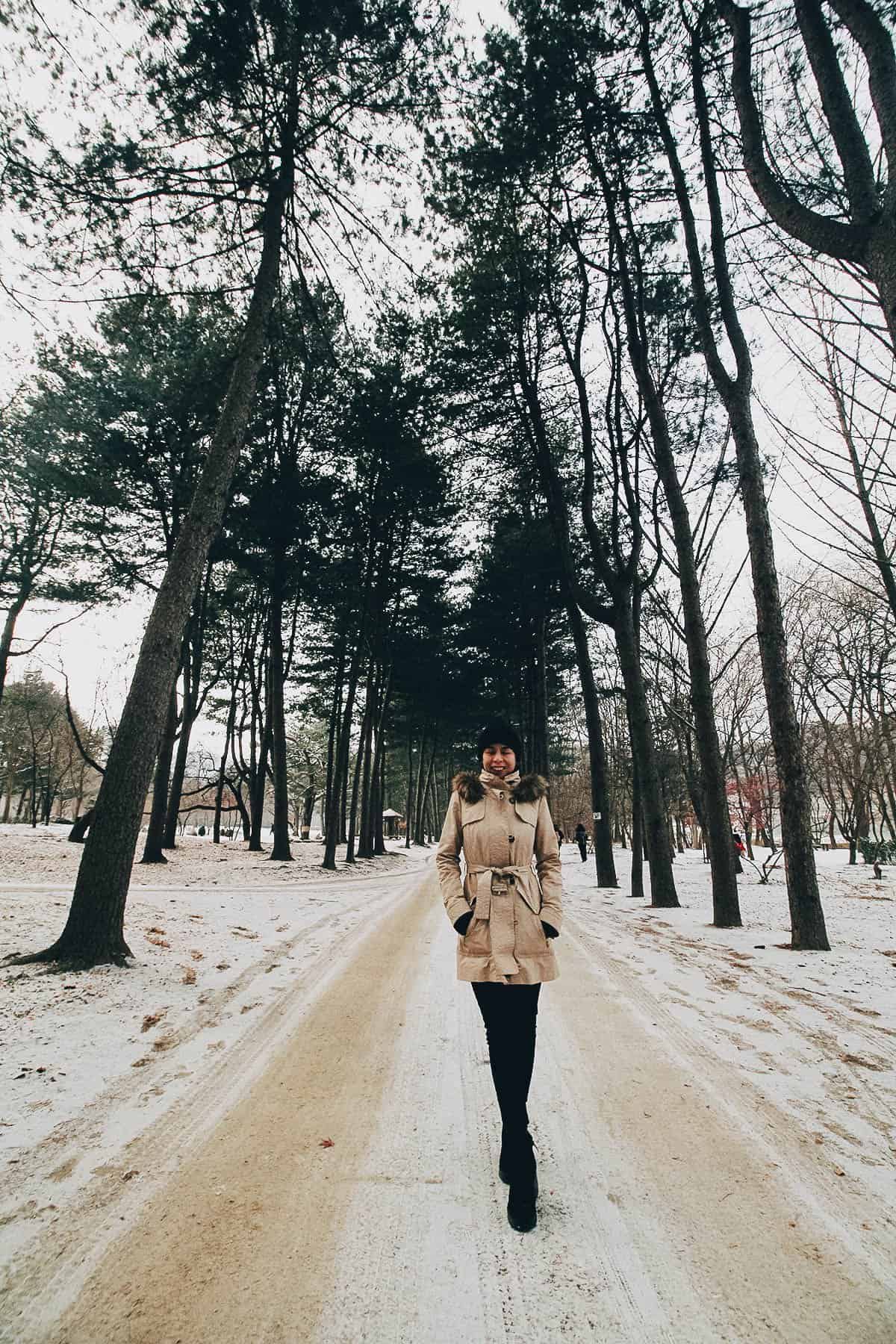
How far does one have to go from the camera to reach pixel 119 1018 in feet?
12.8

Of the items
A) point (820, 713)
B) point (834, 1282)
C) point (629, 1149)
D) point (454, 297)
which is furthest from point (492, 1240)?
point (820, 713)

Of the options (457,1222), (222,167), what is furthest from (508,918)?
(222,167)

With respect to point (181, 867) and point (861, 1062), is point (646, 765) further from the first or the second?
point (181, 867)

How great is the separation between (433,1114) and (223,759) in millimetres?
23738

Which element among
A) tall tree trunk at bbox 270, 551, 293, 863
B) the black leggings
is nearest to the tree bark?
the black leggings

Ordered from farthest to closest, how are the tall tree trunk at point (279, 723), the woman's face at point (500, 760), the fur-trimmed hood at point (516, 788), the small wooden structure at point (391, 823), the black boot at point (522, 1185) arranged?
1. the small wooden structure at point (391, 823)
2. the tall tree trunk at point (279, 723)
3. the woman's face at point (500, 760)
4. the fur-trimmed hood at point (516, 788)
5. the black boot at point (522, 1185)

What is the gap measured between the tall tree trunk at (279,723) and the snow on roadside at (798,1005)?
9261mm

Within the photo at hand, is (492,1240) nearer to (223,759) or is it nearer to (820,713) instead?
(820,713)

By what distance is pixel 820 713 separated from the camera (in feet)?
67.2

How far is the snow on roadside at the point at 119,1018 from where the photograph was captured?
247 cm

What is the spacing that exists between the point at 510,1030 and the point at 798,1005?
3.32 meters

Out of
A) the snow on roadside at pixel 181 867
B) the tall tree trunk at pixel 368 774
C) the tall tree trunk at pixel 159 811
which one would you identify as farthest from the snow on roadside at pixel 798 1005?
the tall tree trunk at pixel 368 774

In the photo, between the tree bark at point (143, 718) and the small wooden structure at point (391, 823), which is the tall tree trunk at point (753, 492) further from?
the small wooden structure at point (391, 823)

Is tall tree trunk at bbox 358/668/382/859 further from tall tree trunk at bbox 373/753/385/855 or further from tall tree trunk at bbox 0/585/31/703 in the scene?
tall tree trunk at bbox 0/585/31/703
